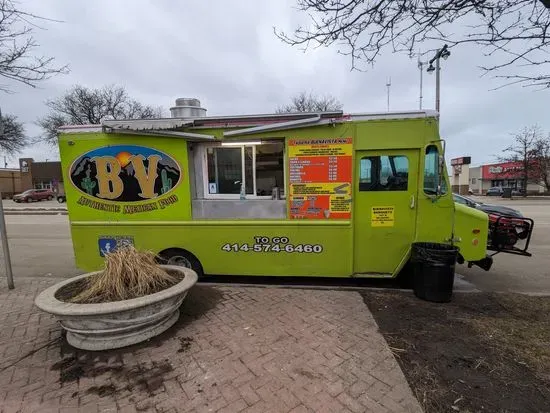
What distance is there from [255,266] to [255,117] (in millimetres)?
2508

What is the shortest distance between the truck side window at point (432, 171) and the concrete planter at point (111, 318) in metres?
3.93

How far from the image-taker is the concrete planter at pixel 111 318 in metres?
3.24

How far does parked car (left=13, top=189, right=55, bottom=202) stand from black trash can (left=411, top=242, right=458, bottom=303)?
45252 millimetres

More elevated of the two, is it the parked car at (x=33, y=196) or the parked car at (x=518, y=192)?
the parked car at (x=33, y=196)

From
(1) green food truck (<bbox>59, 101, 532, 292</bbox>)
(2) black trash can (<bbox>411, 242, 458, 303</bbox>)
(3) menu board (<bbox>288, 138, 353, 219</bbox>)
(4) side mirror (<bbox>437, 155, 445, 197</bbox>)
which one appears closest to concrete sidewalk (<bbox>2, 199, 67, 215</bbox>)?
(1) green food truck (<bbox>59, 101, 532, 292</bbox>)

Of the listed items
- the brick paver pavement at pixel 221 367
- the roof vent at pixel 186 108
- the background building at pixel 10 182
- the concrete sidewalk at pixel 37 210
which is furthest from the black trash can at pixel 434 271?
the background building at pixel 10 182

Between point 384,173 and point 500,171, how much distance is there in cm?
5743

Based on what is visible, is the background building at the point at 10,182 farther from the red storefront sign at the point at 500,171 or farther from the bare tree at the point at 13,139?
the red storefront sign at the point at 500,171

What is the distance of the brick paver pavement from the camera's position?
2.64m

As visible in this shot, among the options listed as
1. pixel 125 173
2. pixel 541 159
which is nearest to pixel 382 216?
pixel 125 173

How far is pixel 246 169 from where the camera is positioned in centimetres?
546

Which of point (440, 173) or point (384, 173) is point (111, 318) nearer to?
point (384, 173)

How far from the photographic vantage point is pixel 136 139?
5.30 meters

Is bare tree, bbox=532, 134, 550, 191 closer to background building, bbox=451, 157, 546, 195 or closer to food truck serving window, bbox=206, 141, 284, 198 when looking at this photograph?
background building, bbox=451, 157, 546, 195
